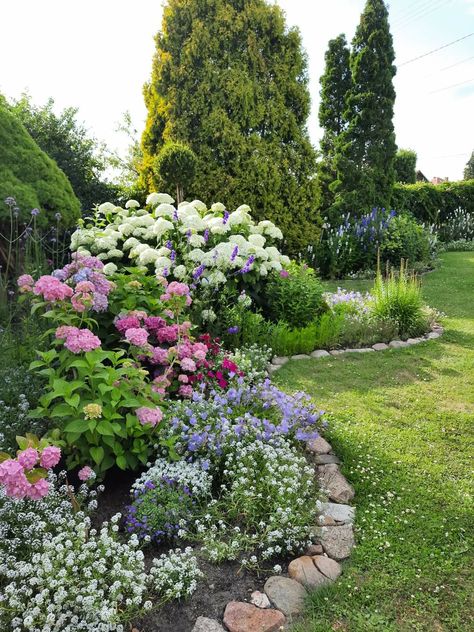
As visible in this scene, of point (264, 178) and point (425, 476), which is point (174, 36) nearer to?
point (264, 178)

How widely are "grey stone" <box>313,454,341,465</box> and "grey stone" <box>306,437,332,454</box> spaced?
0.14ft

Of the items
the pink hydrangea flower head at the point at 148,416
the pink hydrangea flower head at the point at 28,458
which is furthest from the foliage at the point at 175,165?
the pink hydrangea flower head at the point at 28,458

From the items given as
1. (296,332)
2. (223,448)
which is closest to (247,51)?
(296,332)

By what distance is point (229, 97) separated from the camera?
844 cm

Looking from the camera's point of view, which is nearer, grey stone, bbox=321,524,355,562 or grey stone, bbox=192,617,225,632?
grey stone, bbox=192,617,225,632

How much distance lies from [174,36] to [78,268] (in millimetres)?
6856

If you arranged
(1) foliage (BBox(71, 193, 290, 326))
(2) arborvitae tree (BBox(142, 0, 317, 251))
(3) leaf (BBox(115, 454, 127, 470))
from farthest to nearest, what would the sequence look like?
(2) arborvitae tree (BBox(142, 0, 317, 251)) → (1) foliage (BBox(71, 193, 290, 326)) → (3) leaf (BBox(115, 454, 127, 470))

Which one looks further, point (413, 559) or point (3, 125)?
point (3, 125)

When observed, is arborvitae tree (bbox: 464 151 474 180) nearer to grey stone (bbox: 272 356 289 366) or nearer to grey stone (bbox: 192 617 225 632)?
grey stone (bbox: 272 356 289 366)

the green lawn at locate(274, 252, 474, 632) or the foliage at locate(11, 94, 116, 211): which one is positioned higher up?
the foliage at locate(11, 94, 116, 211)

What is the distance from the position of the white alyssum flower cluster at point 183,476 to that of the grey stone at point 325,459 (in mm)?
846

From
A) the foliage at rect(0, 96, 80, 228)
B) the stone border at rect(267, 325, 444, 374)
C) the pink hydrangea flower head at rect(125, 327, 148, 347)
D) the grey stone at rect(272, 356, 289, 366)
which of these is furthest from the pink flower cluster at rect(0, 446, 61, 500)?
the foliage at rect(0, 96, 80, 228)

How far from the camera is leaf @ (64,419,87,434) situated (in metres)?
2.46

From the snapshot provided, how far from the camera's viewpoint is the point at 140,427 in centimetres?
264
